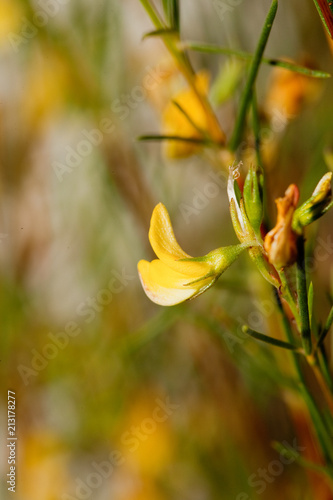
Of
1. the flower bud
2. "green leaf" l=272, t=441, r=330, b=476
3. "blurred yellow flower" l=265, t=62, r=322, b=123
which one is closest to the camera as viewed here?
the flower bud

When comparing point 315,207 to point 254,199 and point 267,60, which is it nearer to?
point 254,199

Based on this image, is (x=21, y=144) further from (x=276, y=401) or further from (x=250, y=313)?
(x=276, y=401)

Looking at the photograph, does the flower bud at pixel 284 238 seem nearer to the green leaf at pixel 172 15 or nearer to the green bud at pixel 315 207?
the green bud at pixel 315 207

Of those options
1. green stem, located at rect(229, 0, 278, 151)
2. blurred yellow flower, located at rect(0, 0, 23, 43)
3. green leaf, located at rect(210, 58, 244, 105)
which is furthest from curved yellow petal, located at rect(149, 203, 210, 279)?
blurred yellow flower, located at rect(0, 0, 23, 43)

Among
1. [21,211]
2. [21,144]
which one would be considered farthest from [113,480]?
[21,144]

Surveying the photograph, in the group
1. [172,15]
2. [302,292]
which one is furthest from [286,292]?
[172,15]

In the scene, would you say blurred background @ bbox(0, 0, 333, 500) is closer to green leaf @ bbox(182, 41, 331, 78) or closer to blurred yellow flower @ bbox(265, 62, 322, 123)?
blurred yellow flower @ bbox(265, 62, 322, 123)

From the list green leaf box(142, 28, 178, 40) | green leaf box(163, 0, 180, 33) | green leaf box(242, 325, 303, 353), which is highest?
green leaf box(163, 0, 180, 33)

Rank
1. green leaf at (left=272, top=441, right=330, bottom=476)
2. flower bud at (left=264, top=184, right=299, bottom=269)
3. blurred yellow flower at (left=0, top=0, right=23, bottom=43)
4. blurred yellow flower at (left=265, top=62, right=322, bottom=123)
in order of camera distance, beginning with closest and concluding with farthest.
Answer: flower bud at (left=264, top=184, right=299, bottom=269)
green leaf at (left=272, top=441, right=330, bottom=476)
blurred yellow flower at (left=265, top=62, right=322, bottom=123)
blurred yellow flower at (left=0, top=0, right=23, bottom=43)
